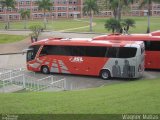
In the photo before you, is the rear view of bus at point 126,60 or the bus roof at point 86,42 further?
the bus roof at point 86,42

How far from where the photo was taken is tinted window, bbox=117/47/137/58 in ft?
77.9

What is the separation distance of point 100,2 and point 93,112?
102 meters

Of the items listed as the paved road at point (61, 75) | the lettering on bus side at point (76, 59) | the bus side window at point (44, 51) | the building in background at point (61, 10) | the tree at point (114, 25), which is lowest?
the paved road at point (61, 75)

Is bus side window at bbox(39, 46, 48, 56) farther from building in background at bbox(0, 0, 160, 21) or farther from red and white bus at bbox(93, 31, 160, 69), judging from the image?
building in background at bbox(0, 0, 160, 21)

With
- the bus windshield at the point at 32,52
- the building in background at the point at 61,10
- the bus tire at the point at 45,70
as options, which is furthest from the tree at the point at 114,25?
the building in background at the point at 61,10

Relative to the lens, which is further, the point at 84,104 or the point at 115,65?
the point at 115,65

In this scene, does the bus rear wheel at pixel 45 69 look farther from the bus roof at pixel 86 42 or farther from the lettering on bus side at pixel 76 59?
the lettering on bus side at pixel 76 59

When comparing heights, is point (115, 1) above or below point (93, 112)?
above

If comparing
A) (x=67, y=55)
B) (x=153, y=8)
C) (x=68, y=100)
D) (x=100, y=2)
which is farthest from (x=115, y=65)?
(x=153, y=8)

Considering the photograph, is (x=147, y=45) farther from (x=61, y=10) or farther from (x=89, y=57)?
(x=61, y=10)

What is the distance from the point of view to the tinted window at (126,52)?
23.8 metres

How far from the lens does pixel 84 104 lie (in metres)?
11.4

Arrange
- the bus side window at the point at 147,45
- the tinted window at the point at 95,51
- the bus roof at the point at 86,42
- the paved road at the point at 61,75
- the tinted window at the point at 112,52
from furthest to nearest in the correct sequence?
the bus side window at the point at 147,45 → the tinted window at the point at 95,51 → the bus roof at the point at 86,42 → the tinted window at the point at 112,52 → the paved road at the point at 61,75

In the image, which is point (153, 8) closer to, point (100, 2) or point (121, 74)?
point (100, 2)
